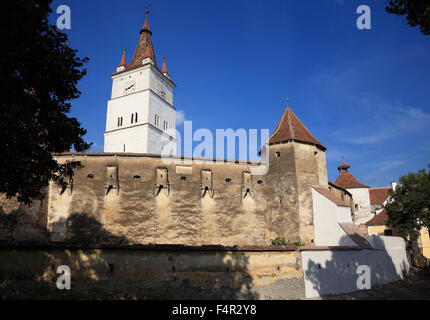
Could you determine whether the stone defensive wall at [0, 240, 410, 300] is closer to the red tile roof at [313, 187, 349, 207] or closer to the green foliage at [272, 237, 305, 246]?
the green foliage at [272, 237, 305, 246]

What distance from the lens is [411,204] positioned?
89.6 feet

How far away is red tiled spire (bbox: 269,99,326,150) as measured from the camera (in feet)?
75.9

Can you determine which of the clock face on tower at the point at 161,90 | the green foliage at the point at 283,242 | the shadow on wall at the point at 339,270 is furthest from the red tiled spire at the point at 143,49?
the shadow on wall at the point at 339,270

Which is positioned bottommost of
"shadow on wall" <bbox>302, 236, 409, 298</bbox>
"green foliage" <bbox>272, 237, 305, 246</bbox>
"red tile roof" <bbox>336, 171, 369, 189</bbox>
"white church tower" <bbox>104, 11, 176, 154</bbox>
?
"shadow on wall" <bbox>302, 236, 409, 298</bbox>

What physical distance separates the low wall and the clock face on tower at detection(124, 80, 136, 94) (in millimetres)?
36490

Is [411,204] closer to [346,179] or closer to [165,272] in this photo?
[346,179]

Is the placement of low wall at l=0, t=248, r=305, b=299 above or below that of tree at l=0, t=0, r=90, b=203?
below

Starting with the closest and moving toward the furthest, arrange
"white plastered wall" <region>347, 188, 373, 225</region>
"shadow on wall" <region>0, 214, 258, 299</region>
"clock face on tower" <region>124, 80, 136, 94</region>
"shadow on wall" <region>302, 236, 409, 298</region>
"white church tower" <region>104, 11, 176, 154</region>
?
"shadow on wall" <region>0, 214, 258, 299</region>, "shadow on wall" <region>302, 236, 409, 298</region>, "white plastered wall" <region>347, 188, 373, 225</region>, "white church tower" <region>104, 11, 176, 154</region>, "clock face on tower" <region>124, 80, 136, 94</region>

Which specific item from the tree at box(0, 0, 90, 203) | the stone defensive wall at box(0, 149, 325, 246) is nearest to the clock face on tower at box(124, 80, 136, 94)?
the stone defensive wall at box(0, 149, 325, 246)

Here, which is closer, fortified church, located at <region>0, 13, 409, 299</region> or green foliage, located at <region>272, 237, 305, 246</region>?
fortified church, located at <region>0, 13, 409, 299</region>

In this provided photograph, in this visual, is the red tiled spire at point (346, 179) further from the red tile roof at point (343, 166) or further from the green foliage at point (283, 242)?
the green foliage at point (283, 242)
